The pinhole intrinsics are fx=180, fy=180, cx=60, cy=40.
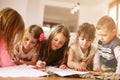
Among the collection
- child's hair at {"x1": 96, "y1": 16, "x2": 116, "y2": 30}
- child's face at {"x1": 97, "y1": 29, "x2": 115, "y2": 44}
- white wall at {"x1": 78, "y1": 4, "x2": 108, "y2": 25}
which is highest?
white wall at {"x1": 78, "y1": 4, "x2": 108, "y2": 25}

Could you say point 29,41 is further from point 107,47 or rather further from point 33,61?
point 107,47

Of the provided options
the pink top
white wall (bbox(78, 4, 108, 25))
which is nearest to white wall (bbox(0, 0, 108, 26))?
white wall (bbox(78, 4, 108, 25))

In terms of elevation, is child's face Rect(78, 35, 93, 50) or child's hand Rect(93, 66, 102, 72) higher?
child's face Rect(78, 35, 93, 50)

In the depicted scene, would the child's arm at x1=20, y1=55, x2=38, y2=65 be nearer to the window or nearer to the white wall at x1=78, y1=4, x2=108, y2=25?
the white wall at x1=78, y1=4, x2=108, y2=25

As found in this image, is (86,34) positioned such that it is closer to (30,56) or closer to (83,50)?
(83,50)

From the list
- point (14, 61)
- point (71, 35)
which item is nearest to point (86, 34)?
point (71, 35)

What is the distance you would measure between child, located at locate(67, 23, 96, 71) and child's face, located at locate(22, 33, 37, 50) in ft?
0.53

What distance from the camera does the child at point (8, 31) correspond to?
70 cm

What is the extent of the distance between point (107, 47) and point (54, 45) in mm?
225

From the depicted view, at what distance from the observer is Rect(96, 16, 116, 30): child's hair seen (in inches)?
29.4

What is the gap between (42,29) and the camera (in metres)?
0.76

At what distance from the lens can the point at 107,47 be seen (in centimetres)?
75

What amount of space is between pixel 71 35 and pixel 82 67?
0.15 meters

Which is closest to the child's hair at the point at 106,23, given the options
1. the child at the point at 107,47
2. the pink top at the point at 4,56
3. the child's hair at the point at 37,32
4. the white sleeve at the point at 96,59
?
the child at the point at 107,47
